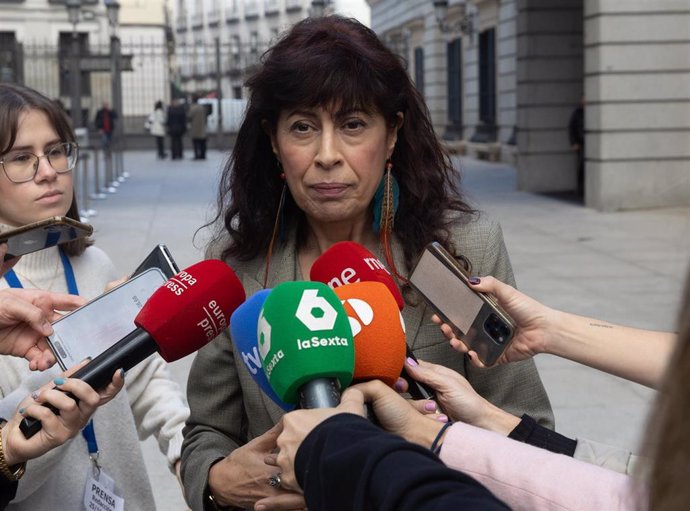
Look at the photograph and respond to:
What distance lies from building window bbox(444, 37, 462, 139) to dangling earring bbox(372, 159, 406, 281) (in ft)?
91.1

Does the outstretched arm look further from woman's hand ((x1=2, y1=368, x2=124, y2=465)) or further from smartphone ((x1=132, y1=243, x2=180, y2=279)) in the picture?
woman's hand ((x1=2, y1=368, x2=124, y2=465))

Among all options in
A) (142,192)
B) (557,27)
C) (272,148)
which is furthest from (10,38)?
(272,148)

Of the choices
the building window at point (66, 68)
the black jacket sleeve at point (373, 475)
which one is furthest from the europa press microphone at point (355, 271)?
the building window at point (66, 68)

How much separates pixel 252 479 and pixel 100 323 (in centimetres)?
44

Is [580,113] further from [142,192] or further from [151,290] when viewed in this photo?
[151,290]

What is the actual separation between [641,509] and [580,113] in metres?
16.8

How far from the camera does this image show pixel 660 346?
2.16 meters

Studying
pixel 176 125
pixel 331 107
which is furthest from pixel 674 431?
pixel 176 125

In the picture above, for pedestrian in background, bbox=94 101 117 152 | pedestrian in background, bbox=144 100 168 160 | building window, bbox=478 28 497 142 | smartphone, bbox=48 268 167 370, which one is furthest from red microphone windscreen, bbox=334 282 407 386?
pedestrian in background, bbox=144 100 168 160

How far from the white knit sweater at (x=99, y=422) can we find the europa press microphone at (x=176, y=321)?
1.83ft

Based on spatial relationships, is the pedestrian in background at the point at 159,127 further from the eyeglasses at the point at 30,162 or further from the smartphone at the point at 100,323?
the smartphone at the point at 100,323

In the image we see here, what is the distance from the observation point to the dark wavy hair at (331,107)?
2.42 m

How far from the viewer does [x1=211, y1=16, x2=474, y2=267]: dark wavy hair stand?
2.42 m

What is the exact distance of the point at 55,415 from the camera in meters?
2.08
